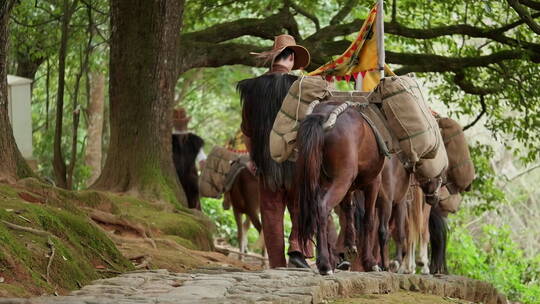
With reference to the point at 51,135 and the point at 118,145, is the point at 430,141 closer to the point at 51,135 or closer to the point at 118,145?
the point at 118,145

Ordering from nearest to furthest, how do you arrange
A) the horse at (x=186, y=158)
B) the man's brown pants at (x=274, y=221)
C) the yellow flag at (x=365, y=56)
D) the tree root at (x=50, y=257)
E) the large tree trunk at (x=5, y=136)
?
the tree root at (x=50, y=257) < the large tree trunk at (x=5, y=136) < the man's brown pants at (x=274, y=221) < the yellow flag at (x=365, y=56) < the horse at (x=186, y=158)

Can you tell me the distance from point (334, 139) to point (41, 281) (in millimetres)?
3031

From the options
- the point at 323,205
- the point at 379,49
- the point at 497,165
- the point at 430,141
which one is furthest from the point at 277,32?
the point at 497,165

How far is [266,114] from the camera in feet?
36.1

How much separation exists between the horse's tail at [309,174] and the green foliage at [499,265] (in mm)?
14134

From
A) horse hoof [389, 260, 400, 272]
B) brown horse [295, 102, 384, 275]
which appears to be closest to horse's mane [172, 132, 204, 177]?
horse hoof [389, 260, 400, 272]

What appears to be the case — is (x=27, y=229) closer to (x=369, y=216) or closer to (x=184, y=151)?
(x=369, y=216)

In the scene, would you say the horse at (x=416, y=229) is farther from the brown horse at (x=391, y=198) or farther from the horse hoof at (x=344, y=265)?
the horse hoof at (x=344, y=265)

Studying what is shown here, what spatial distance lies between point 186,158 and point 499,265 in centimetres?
781

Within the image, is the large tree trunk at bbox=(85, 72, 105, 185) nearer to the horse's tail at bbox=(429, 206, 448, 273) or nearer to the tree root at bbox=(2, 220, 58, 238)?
the horse's tail at bbox=(429, 206, 448, 273)

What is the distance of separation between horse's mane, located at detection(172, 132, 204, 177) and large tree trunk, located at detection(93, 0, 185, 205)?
4.49 m

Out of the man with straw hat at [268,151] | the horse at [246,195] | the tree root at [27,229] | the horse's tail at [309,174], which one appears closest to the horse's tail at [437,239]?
the horse at [246,195]

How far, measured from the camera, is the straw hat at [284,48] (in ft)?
37.1

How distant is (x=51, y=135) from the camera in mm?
26188
